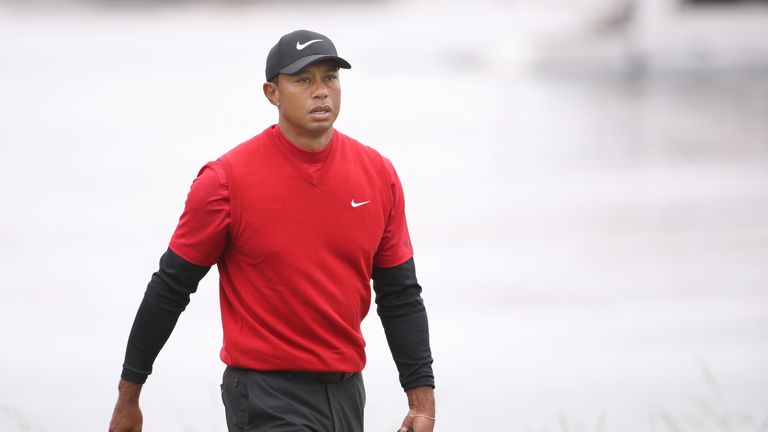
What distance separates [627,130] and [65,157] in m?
7.06

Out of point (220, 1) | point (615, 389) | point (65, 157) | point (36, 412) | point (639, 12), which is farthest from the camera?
point (220, 1)

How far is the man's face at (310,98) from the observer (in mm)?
3873

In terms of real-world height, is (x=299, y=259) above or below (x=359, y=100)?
below

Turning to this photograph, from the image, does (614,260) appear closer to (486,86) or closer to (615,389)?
(615,389)

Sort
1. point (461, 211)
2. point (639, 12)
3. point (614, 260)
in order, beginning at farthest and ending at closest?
point (639, 12) < point (461, 211) < point (614, 260)

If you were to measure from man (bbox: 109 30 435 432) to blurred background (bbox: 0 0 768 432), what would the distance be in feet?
6.37

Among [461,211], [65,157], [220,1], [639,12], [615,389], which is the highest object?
[220,1]

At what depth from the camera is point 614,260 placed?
34.3 feet

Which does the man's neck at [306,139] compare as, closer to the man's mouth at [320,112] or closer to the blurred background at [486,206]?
the man's mouth at [320,112]

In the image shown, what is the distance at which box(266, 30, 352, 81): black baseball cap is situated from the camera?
385cm

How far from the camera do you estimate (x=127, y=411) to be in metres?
3.88

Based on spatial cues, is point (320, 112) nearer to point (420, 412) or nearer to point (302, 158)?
point (302, 158)

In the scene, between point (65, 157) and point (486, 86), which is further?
point (486, 86)

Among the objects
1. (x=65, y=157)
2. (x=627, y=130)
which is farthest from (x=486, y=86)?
(x=65, y=157)
